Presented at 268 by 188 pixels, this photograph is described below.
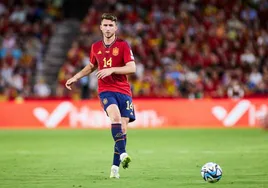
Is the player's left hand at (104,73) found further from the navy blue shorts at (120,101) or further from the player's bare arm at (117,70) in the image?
the navy blue shorts at (120,101)

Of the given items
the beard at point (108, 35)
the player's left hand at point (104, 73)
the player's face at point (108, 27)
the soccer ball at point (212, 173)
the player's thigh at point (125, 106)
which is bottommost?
the soccer ball at point (212, 173)

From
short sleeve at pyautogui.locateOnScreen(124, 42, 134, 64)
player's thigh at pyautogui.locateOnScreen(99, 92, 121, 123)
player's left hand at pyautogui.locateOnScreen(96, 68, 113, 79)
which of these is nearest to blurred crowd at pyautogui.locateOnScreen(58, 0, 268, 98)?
short sleeve at pyautogui.locateOnScreen(124, 42, 134, 64)

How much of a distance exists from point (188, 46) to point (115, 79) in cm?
1922

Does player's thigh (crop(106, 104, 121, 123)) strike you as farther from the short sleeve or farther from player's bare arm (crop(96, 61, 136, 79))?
the short sleeve

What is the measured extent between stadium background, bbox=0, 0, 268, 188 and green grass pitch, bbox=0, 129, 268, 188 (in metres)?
0.04

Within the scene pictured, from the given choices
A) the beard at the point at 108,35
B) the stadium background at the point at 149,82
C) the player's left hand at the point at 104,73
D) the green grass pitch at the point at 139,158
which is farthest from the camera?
the stadium background at the point at 149,82

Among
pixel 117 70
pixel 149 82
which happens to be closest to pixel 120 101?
pixel 117 70

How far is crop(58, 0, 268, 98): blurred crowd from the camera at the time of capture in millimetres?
28312

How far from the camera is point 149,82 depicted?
93.2 feet

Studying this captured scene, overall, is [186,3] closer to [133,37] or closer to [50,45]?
[133,37]

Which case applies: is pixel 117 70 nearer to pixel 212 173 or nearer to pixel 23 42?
pixel 212 173

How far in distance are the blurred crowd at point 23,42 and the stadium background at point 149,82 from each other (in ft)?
0.15

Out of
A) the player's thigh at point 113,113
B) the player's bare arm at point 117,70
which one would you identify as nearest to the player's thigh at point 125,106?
the player's thigh at point 113,113

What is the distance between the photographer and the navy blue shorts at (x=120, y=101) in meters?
10.9
